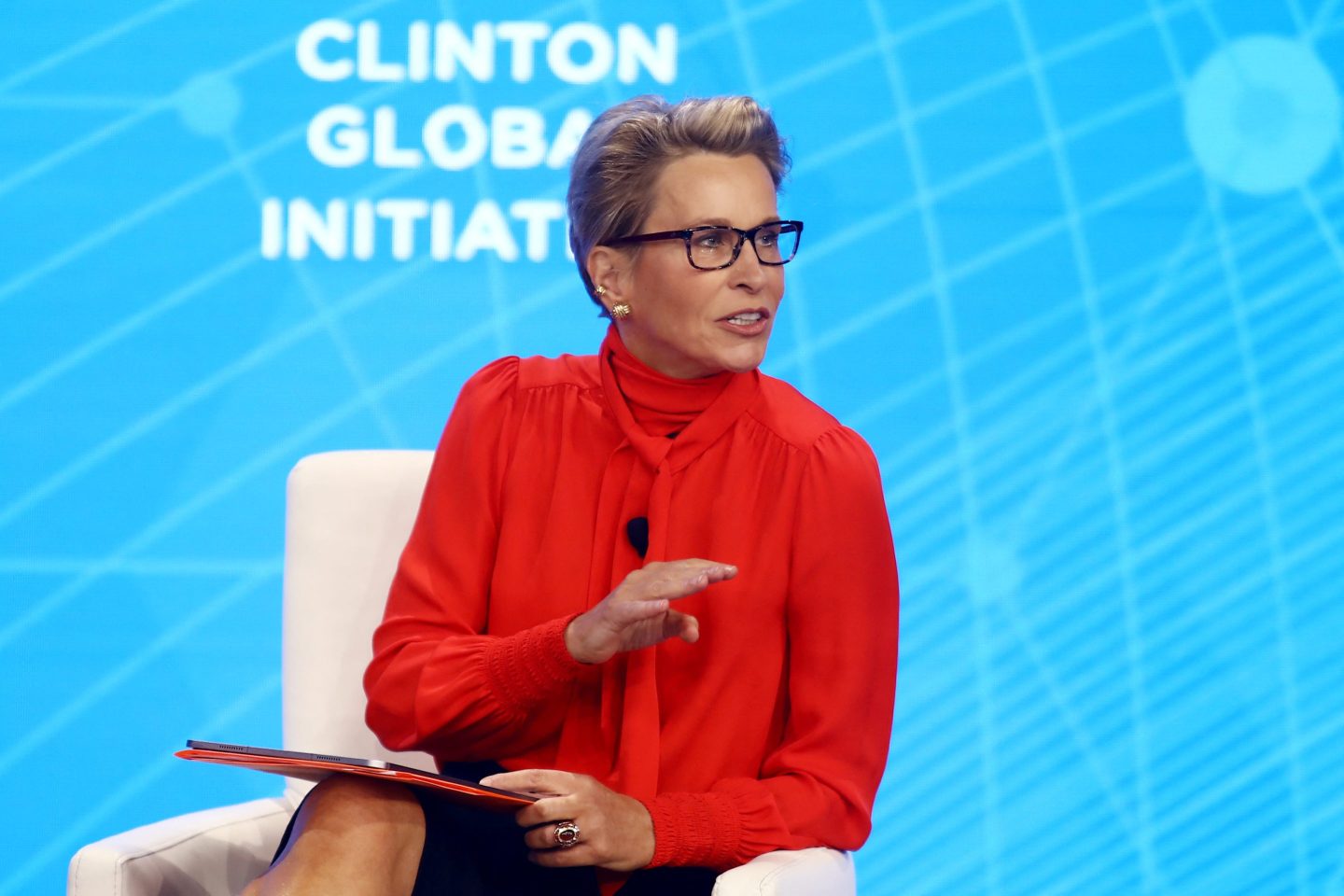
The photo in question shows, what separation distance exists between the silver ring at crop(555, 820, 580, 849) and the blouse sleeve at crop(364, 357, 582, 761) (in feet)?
0.71

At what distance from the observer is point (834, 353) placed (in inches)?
119

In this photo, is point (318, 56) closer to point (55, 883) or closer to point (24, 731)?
point (24, 731)

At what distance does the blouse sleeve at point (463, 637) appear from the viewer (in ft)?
6.15

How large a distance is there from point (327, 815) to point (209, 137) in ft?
5.84

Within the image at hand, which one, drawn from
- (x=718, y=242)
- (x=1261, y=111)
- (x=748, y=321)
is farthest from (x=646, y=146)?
(x=1261, y=111)

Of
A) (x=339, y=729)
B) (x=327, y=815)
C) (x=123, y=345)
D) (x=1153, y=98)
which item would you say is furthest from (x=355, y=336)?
(x=1153, y=98)

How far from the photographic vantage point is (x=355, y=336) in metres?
2.99

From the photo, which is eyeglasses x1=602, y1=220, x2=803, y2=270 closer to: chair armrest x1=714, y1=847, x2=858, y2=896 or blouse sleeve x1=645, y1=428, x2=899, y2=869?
blouse sleeve x1=645, y1=428, x2=899, y2=869

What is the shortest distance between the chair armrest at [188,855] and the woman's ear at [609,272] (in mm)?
891

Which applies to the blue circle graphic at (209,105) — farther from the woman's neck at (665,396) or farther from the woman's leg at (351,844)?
the woman's leg at (351,844)

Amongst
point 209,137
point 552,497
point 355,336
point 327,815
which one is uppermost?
point 209,137

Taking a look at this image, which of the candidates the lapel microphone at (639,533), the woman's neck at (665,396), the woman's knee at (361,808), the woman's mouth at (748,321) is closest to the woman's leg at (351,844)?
the woman's knee at (361,808)

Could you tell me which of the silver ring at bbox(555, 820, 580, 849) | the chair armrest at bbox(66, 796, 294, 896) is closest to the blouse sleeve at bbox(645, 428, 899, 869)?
the silver ring at bbox(555, 820, 580, 849)

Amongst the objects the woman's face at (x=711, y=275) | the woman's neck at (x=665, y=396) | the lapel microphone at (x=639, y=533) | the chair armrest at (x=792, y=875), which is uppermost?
the woman's face at (x=711, y=275)
